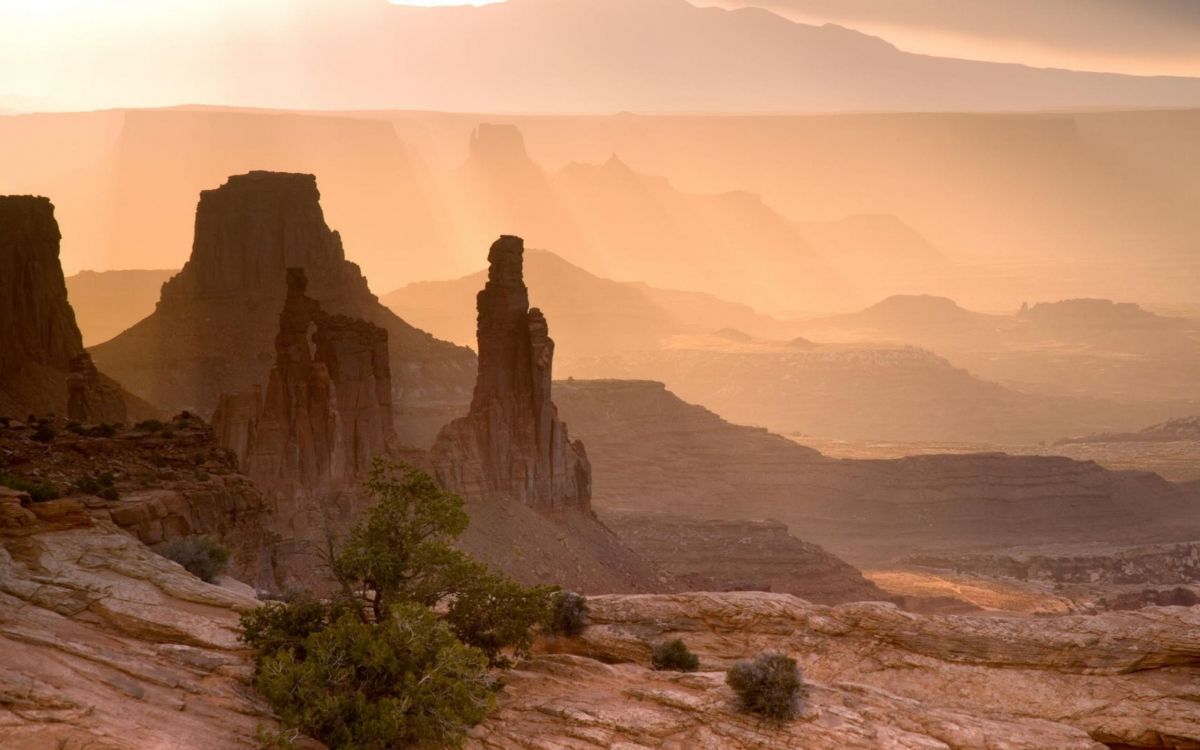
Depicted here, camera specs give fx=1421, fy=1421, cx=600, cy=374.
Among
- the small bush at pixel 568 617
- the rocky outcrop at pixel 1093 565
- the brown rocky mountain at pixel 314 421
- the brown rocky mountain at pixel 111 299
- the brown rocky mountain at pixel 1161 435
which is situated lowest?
the rocky outcrop at pixel 1093 565

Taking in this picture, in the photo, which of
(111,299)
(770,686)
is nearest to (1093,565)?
(770,686)

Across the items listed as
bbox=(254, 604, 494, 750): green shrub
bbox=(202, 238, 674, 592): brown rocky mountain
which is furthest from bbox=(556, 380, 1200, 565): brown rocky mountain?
bbox=(254, 604, 494, 750): green shrub

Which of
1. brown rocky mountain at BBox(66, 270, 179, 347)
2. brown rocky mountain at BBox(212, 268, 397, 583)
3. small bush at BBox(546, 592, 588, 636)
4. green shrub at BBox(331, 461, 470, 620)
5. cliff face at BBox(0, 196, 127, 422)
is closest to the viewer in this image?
green shrub at BBox(331, 461, 470, 620)

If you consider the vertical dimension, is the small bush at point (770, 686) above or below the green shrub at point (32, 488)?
below

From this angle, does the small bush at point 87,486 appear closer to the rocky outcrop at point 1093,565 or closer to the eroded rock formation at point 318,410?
the eroded rock formation at point 318,410

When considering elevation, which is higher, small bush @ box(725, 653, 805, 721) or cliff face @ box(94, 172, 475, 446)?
cliff face @ box(94, 172, 475, 446)

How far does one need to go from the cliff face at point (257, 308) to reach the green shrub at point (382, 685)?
60779 mm

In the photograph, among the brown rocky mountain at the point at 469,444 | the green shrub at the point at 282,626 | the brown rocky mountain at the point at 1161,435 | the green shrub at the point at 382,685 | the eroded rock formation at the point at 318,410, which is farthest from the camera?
the brown rocky mountain at the point at 1161,435

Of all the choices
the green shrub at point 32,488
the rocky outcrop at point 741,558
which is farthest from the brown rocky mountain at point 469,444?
the green shrub at point 32,488

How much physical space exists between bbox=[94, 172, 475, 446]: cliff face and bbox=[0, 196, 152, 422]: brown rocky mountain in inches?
677

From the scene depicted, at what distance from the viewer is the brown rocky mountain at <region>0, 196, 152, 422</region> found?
56.5m

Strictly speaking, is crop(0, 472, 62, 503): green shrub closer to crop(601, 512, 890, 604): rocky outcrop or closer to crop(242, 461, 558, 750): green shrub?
crop(242, 461, 558, 750): green shrub

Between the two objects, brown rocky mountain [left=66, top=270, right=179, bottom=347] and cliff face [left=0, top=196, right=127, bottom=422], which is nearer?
cliff face [left=0, top=196, right=127, bottom=422]

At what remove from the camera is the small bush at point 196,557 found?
29.6 metres
